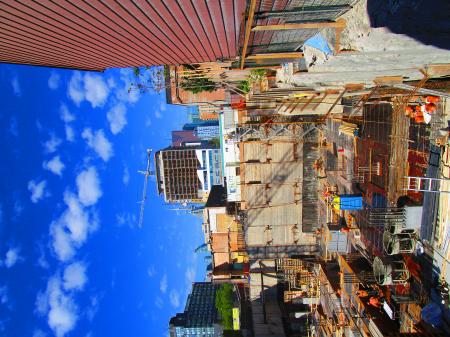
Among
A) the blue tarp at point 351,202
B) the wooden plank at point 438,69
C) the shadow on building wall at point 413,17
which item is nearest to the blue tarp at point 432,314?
the wooden plank at point 438,69

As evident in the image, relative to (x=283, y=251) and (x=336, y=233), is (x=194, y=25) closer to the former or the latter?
(x=336, y=233)

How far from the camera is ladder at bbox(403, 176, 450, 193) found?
36.9 ft

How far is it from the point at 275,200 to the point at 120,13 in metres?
20.0

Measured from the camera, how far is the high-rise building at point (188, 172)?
8631 cm

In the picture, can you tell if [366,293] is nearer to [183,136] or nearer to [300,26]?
[300,26]

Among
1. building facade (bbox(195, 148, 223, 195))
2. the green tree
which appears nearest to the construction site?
the green tree

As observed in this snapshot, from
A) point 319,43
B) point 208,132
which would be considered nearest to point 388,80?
point 319,43

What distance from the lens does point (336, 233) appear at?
21.4m

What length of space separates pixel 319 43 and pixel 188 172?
7932 centimetres

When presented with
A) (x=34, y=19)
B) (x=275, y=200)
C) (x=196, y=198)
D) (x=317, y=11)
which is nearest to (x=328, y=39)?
(x=317, y=11)

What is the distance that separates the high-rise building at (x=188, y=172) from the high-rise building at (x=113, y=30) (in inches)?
2856

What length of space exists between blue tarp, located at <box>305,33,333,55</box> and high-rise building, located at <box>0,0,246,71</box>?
2016mm

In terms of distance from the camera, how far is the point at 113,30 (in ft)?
33.0

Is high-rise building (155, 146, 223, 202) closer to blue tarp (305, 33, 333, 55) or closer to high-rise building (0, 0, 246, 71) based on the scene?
high-rise building (0, 0, 246, 71)
